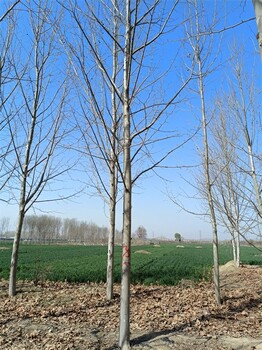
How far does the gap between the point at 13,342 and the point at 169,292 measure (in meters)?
5.40

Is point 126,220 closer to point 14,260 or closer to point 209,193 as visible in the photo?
point 209,193

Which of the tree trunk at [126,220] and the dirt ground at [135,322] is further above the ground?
the tree trunk at [126,220]

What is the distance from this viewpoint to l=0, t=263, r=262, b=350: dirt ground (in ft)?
14.1

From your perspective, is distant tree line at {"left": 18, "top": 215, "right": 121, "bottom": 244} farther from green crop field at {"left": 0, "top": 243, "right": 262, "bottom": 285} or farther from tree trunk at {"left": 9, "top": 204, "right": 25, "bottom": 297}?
tree trunk at {"left": 9, "top": 204, "right": 25, "bottom": 297}

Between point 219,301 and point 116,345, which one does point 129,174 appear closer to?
point 116,345

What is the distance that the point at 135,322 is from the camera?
5.29 meters

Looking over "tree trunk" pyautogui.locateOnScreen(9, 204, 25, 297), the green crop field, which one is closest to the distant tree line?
the green crop field

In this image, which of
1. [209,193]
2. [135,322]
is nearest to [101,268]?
[209,193]

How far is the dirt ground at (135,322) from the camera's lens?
14.1ft

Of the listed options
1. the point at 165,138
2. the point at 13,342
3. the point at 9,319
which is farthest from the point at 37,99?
the point at 13,342

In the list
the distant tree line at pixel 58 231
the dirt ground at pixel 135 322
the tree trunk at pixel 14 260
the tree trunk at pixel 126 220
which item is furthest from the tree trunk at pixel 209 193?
the distant tree line at pixel 58 231

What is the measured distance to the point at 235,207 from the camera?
1530 cm

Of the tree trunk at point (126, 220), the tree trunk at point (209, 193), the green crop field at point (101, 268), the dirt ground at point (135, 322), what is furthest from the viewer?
the green crop field at point (101, 268)

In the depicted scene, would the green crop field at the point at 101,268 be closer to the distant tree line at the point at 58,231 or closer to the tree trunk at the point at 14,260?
the tree trunk at the point at 14,260
